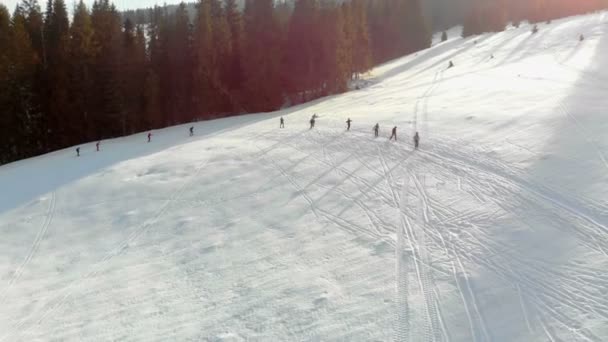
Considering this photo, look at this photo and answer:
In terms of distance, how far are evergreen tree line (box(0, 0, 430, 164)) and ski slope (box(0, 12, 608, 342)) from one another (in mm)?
10998

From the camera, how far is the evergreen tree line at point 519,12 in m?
93.6

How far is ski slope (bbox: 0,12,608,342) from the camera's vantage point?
11.2m

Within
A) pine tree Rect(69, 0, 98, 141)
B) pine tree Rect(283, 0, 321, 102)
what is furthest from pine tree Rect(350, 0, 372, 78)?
pine tree Rect(69, 0, 98, 141)

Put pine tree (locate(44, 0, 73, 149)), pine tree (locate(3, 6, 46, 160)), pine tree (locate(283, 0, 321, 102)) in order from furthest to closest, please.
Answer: pine tree (locate(283, 0, 321, 102)) → pine tree (locate(44, 0, 73, 149)) → pine tree (locate(3, 6, 46, 160))

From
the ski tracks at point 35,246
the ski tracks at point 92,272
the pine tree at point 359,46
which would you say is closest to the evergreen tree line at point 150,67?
the pine tree at point 359,46

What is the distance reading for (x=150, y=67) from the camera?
44875 mm

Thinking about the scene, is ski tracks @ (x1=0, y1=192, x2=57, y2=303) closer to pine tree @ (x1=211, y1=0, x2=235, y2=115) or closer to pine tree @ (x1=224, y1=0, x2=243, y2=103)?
pine tree @ (x1=211, y1=0, x2=235, y2=115)

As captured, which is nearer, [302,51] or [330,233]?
[330,233]

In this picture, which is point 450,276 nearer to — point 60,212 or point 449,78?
point 60,212

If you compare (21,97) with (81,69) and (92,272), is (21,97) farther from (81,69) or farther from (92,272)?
(92,272)

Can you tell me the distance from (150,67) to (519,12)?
3800 inches

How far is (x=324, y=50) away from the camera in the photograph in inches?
1998

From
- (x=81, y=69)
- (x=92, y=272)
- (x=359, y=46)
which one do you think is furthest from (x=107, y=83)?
(x=359, y=46)

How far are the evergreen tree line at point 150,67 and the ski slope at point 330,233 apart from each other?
11.0 meters
